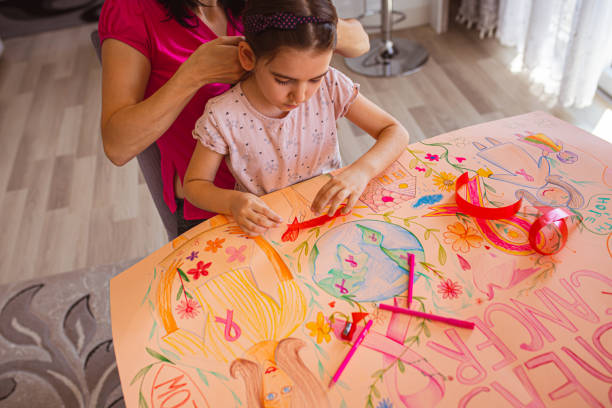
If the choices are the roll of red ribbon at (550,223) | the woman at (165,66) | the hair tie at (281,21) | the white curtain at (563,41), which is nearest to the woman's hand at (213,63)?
the woman at (165,66)

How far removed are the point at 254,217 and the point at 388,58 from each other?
217 centimetres

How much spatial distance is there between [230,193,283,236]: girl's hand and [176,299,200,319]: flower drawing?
0.55 feet

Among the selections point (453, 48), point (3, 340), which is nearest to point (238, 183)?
point (3, 340)

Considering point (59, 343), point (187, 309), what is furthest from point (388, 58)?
point (187, 309)

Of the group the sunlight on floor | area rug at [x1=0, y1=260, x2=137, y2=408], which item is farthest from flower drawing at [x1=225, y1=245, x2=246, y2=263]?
the sunlight on floor

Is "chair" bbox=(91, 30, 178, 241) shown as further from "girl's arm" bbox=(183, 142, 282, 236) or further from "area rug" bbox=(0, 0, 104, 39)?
"area rug" bbox=(0, 0, 104, 39)

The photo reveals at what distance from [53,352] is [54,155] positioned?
4.21 ft

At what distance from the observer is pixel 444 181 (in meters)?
0.89

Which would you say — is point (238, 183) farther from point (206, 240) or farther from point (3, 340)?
point (3, 340)

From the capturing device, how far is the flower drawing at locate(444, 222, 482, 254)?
0.77 meters

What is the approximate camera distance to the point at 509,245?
761mm

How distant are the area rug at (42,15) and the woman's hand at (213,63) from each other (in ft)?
10.6

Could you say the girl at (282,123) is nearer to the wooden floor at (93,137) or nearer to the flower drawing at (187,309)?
the flower drawing at (187,309)

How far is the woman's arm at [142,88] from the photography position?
2.98 ft
